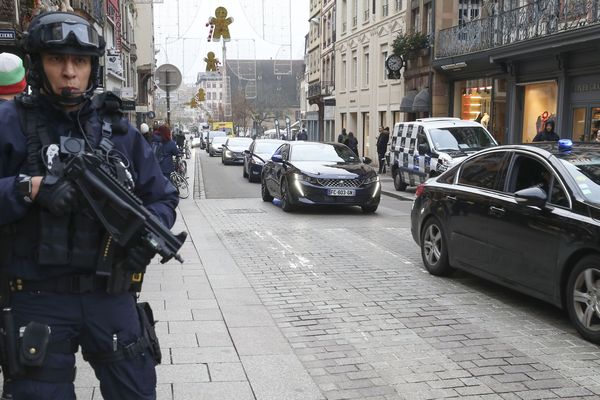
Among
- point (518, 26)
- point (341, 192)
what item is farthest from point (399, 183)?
point (341, 192)

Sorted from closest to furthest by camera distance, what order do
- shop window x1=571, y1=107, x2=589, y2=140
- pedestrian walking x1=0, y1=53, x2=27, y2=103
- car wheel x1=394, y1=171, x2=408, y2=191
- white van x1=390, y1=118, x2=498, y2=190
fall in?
1. pedestrian walking x1=0, y1=53, x2=27, y2=103
2. white van x1=390, y1=118, x2=498, y2=190
3. shop window x1=571, y1=107, x2=589, y2=140
4. car wheel x1=394, y1=171, x2=408, y2=191

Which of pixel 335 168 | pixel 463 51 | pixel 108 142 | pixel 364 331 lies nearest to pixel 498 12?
pixel 463 51

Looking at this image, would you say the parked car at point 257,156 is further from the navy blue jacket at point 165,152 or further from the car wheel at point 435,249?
the car wheel at point 435,249

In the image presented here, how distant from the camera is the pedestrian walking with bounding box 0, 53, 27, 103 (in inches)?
178

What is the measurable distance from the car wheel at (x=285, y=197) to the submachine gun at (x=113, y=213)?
11.2m

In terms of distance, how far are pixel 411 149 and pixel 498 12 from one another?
23.6 feet

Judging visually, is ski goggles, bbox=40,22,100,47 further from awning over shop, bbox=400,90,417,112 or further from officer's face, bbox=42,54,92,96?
awning over shop, bbox=400,90,417,112

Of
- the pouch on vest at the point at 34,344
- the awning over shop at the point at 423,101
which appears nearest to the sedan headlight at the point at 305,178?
the pouch on vest at the point at 34,344

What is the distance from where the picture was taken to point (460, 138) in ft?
56.1

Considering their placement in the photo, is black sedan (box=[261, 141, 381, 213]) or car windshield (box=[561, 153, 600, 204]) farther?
black sedan (box=[261, 141, 381, 213])

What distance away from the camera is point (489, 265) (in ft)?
21.4

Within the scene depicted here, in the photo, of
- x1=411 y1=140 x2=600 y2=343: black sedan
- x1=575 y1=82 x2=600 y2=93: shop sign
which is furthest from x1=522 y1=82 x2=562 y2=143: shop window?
x1=411 y1=140 x2=600 y2=343: black sedan

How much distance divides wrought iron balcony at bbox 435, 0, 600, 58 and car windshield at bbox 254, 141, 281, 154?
7.33 m

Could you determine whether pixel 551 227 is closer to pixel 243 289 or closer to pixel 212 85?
pixel 243 289
